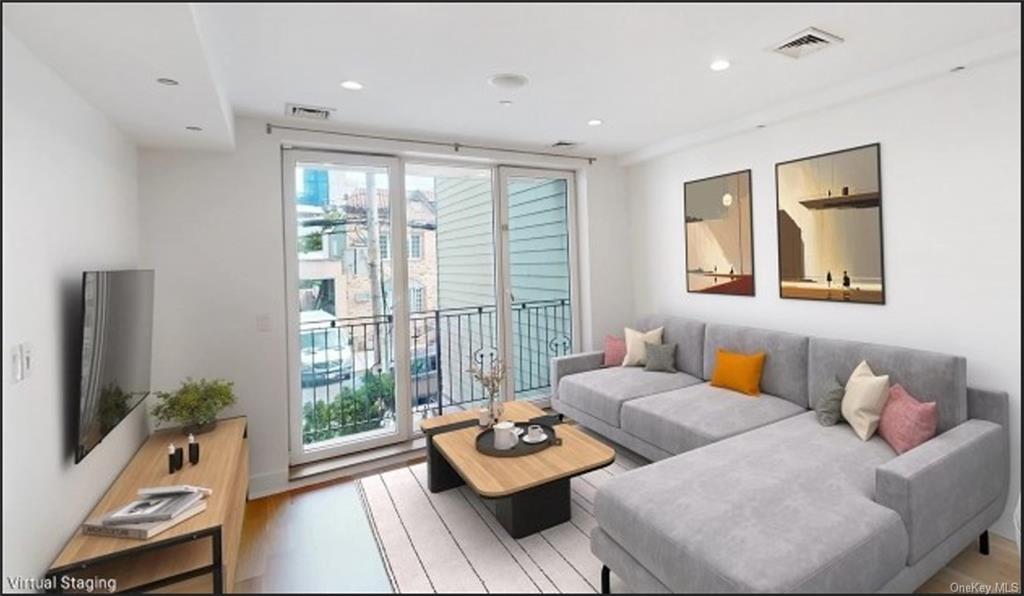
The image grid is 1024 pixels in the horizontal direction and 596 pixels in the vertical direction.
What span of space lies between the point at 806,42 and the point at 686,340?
2.23 metres

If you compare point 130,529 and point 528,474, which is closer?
point 130,529

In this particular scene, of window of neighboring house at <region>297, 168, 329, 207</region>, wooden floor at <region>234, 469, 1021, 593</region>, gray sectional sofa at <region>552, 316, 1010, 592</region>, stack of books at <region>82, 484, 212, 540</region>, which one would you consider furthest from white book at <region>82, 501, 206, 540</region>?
window of neighboring house at <region>297, 168, 329, 207</region>

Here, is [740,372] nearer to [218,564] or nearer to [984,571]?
[984,571]

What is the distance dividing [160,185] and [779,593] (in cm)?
355

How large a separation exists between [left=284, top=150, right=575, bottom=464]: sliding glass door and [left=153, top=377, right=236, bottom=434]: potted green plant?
0.54 metres

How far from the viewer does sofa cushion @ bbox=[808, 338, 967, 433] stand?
2262mm

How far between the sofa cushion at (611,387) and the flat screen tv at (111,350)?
2.71 metres

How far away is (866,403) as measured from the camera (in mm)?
2391

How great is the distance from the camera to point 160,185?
2809 mm

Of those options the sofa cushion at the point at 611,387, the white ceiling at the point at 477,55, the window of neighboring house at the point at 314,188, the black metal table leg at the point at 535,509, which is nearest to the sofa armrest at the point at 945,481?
the black metal table leg at the point at 535,509

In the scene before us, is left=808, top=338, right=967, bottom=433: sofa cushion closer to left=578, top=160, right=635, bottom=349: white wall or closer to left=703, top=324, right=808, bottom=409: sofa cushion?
left=703, top=324, right=808, bottom=409: sofa cushion

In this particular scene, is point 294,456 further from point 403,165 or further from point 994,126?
point 994,126

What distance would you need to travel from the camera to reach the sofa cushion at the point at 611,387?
330cm

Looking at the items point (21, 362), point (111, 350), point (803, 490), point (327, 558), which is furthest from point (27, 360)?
point (803, 490)
